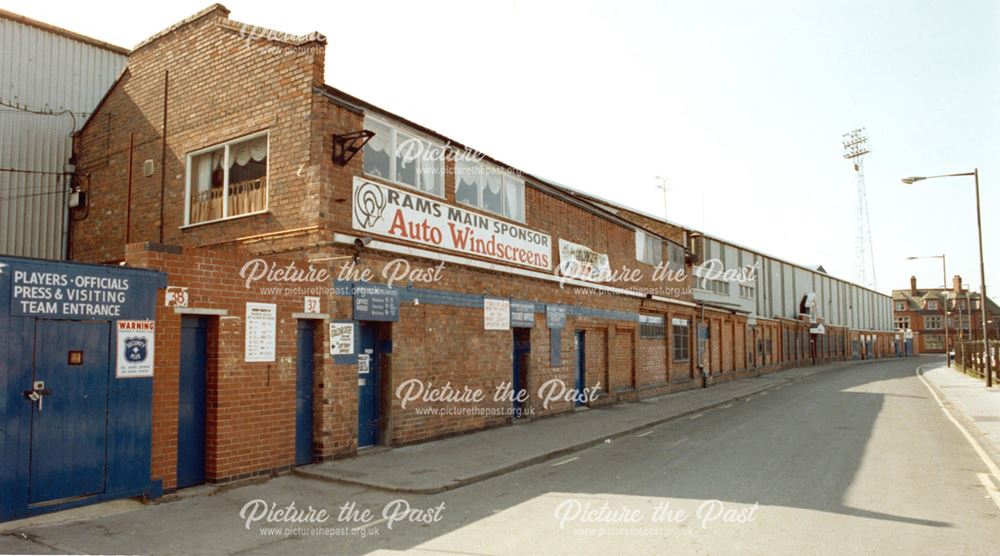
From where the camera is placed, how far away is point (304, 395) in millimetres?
10359

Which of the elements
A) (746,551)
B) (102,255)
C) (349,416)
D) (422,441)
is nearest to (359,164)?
(349,416)

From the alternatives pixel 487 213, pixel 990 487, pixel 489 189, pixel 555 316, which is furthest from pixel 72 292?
pixel 990 487

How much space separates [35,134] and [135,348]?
430 inches

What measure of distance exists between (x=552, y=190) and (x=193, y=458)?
11740 mm

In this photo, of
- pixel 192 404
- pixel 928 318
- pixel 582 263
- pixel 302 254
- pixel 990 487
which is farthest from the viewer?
pixel 928 318

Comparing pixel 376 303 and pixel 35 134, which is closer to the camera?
pixel 376 303

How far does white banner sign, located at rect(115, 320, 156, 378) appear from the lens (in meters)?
7.85

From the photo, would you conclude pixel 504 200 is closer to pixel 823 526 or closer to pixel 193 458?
pixel 193 458

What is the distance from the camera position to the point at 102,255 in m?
14.8

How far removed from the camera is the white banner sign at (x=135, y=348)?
785 cm

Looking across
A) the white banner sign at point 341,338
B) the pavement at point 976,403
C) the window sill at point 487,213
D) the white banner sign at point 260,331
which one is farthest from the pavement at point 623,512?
the window sill at point 487,213

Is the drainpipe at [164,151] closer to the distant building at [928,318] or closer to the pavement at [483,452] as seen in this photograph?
the pavement at [483,452]

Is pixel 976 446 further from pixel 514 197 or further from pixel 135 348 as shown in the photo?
pixel 135 348

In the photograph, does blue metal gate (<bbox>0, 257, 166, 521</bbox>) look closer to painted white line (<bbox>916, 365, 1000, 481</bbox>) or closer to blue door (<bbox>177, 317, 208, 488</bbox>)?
blue door (<bbox>177, 317, 208, 488</bbox>)
